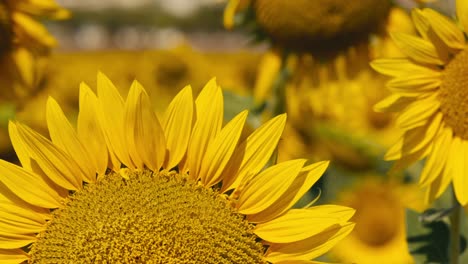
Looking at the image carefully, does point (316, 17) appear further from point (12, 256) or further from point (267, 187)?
point (12, 256)

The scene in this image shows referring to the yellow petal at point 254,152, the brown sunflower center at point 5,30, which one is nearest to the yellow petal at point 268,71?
the brown sunflower center at point 5,30

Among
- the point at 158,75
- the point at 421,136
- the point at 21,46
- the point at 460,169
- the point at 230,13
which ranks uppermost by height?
the point at 158,75

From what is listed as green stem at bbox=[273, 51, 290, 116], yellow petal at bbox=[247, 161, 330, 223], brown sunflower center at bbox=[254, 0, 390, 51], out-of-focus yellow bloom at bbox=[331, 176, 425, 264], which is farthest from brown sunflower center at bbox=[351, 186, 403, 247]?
yellow petal at bbox=[247, 161, 330, 223]

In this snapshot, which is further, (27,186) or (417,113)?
(417,113)

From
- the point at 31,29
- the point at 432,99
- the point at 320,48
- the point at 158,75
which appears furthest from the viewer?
the point at 158,75

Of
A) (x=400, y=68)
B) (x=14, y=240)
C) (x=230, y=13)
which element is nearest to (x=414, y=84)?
(x=400, y=68)

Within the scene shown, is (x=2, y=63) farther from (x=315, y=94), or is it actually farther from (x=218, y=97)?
(x=218, y=97)

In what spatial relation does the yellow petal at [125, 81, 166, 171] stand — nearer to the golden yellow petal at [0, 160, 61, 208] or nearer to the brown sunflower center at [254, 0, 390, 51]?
the golden yellow petal at [0, 160, 61, 208]
